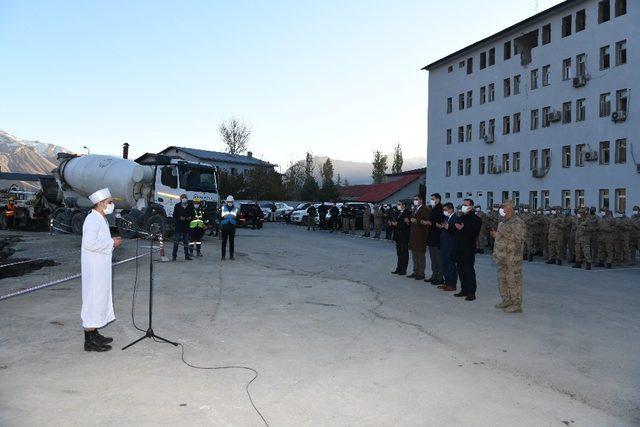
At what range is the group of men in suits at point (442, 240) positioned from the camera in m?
10.7

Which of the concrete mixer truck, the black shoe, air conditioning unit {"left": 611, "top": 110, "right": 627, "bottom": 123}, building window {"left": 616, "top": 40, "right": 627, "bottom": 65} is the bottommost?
the black shoe

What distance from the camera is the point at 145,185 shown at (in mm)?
21969

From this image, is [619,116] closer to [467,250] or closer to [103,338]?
[467,250]

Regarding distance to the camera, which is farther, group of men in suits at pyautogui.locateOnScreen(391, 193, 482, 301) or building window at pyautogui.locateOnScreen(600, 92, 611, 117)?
building window at pyautogui.locateOnScreen(600, 92, 611, 117)

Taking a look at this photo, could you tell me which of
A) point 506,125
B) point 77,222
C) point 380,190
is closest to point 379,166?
point 380,190

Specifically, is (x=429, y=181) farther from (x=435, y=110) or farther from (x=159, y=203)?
(x=159, y=203)

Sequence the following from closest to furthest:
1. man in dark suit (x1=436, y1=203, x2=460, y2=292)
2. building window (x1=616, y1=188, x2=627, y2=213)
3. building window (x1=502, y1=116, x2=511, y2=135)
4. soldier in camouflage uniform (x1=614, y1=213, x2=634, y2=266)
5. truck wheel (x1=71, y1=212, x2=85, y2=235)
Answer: man in dark suit (x1=436, y1=203, x2=460, y2=292) → soldier in camouflage uniform (x1=614, y1=213, x2=634, y2=266) → truck wheel (x1=71, y1=212, x2=85, y2=235) → building window (x1=616, y1=188, x2=627, y2=213) → building window (x1=502, y1=116, x2=511, y2=135)

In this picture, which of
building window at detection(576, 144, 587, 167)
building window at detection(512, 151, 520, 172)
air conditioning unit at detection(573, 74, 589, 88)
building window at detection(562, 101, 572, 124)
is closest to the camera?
air conditioning unit at detection(573, 74, 589, 88)

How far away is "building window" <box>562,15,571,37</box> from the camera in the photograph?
3956 cm

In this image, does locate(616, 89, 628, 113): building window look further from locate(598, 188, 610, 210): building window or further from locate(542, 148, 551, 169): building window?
locate(542, 148, 551, 169): building window

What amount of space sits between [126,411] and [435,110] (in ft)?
178

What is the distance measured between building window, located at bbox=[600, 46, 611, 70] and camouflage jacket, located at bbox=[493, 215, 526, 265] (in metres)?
31.7

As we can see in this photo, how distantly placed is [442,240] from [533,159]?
3435 cm

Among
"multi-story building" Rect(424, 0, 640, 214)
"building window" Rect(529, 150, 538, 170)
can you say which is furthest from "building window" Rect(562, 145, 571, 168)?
"building window" Rect(529, 150, 538, 170)
